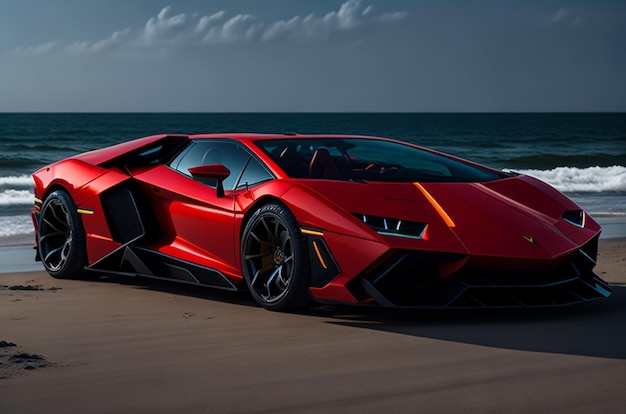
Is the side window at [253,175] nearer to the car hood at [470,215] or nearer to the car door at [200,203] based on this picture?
the car door at [200,203]

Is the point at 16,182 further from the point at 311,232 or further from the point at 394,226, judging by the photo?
the point at 394,226

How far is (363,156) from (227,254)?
1214 millimetres

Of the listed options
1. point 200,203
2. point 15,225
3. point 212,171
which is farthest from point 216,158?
point 15,225

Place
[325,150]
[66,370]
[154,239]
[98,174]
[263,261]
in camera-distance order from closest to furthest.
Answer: [66,370] → [263,261] → [325,150] → [154,239] → [98,174]

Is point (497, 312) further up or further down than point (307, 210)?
further down

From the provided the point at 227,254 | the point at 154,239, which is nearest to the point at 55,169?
the point at 154,239

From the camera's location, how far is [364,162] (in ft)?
22.9

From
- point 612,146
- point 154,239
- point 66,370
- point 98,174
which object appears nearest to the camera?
point 66,370

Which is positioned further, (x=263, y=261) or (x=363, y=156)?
(x=363, y=156)

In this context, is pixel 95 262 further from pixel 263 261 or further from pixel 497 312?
pixel 497 312

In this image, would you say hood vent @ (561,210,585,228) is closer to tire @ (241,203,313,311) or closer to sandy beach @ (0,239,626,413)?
sandy beach @ (0,239,626,413)

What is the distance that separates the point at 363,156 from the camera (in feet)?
23.2

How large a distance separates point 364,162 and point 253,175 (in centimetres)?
82

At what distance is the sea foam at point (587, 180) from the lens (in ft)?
79.1
